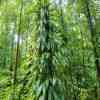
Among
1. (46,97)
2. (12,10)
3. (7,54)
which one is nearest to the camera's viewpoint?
(46,97)

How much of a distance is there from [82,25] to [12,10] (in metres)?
5.58

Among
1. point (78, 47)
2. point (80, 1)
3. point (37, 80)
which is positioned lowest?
point (37, 80)

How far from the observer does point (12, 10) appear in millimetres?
16594

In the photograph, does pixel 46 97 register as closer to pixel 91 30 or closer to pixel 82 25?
pixel 91 30

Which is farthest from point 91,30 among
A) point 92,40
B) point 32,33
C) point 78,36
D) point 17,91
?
point 17,91

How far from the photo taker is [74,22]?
542 inches

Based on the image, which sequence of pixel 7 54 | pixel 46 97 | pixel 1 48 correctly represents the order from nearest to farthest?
1. pixel 46 97
2. pixel 1 48
3. pixel 7 54

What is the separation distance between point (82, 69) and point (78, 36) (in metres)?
2.55

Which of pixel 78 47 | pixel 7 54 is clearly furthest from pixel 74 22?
pixel 7 54

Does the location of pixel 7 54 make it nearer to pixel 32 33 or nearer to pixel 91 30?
pixel 91 30

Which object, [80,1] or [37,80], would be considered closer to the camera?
[37,80]

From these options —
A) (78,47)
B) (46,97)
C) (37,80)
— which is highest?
(78,47)

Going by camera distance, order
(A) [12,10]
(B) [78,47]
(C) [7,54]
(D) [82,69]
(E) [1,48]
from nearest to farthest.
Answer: (D) [82,69]
(B) [78,47]
(A) [12,10]
(E) [1,48]
(C) [7,54]

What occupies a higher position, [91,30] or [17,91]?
[91,30]
